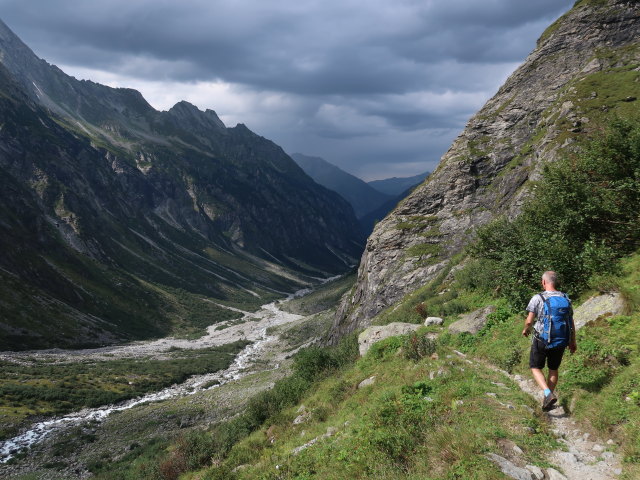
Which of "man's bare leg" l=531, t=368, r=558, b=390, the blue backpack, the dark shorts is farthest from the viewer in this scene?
"man's bare leg" l=531, t=368, r=558, b=390

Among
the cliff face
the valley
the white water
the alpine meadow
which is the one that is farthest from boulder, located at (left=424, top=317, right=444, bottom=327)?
the white water

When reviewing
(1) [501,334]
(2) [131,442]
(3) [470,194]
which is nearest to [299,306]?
(3) [470,194]

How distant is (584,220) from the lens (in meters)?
15.8

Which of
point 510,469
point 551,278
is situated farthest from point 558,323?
point 510,469

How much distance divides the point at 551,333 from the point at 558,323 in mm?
293

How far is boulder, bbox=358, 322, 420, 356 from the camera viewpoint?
19.7 meters

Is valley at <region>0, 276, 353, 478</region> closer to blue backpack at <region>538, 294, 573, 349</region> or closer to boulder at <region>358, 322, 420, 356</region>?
boulder at <region>358, 322, 420, 356</region>

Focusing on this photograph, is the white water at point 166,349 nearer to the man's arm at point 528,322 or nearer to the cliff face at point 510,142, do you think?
the cliff face at point 510,142

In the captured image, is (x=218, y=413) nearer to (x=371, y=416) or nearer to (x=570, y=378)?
(x=371, y=416)

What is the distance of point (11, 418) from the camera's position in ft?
152

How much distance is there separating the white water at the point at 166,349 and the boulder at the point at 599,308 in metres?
51.0

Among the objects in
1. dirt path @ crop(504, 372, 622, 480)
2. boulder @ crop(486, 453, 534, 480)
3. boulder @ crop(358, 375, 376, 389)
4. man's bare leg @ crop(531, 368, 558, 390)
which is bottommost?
boulder @ crop(358, 375, 376, 389)

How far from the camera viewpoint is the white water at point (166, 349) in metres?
44.6

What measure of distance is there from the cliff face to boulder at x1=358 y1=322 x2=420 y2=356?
110 ft
